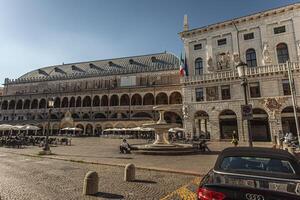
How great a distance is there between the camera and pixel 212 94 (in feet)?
98.5

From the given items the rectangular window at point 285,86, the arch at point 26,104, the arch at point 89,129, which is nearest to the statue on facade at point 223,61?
the rectangular window at point 285,86

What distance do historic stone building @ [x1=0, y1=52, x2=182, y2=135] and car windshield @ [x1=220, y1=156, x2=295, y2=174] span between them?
37.8 metres

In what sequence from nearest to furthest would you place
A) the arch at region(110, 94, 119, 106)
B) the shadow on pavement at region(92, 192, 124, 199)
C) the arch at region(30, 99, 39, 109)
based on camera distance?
the shadow on pavement at region(92, 192, 124, 199) < the arch at region(110, 94, 119, 106) < the arch at region(30, 99, 39, 109)

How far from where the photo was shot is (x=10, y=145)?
2430 cm

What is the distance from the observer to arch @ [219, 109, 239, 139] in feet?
95.2

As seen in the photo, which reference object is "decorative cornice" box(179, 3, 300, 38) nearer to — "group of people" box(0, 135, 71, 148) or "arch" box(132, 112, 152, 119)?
"arch" box(132, 112, 152, 119)

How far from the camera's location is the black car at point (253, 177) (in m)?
2.93

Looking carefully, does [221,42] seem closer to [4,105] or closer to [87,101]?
[87,101]

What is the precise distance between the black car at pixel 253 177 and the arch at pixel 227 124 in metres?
26.2

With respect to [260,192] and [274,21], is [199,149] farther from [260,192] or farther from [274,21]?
[274,21]

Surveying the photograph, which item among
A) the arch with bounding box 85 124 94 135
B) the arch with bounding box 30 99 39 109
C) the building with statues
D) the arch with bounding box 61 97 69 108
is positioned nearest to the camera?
the building with statues

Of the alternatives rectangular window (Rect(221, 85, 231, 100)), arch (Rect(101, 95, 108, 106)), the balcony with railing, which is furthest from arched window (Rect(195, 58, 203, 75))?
arch (Rect(101, 95, 108, 106))

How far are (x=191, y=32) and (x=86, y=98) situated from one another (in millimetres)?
30881

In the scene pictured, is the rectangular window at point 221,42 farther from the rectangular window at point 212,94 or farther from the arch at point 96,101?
the arch at point 96,101
